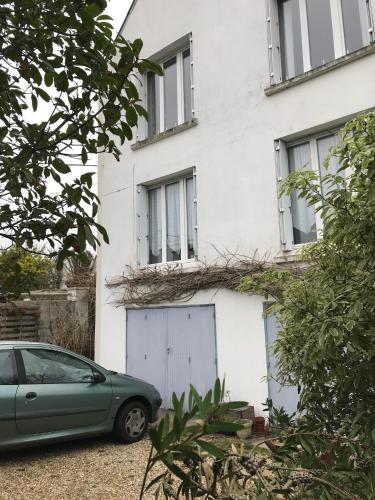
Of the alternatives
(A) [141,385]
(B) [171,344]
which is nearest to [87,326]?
(B) [171,344]

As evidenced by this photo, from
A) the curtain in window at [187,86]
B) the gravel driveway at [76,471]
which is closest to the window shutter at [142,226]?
the curtain in window at [187,86]

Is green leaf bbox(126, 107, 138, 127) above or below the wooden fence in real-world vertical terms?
above

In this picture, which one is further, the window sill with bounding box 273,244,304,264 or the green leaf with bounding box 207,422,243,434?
the window sill with bounding box 273,244,304,264

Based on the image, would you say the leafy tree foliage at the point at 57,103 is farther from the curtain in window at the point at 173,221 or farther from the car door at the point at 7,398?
the curtain in window at the point at 173,221

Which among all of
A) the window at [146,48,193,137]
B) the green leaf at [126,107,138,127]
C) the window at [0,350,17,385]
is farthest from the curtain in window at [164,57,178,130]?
the green leaf at [126,107,138,127]

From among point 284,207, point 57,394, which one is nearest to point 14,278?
point 57,394

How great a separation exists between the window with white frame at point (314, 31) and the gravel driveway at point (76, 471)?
22.0ft

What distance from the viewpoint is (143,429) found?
7121mm

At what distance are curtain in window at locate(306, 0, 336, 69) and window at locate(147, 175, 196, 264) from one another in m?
3.34

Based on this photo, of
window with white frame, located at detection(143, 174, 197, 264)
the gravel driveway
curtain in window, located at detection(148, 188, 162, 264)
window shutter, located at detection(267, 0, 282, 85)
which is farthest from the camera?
curtain in window, located at detection(148, 188, 162, 264)

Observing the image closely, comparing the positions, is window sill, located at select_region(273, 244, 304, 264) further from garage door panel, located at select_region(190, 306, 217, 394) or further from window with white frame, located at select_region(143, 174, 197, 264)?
window with white frame, located at select_region(143, 174, 197, 264)

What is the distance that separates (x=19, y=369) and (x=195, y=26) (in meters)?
7.64

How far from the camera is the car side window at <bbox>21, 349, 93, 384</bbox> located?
20.3 ft

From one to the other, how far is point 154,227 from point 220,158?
2484mm
